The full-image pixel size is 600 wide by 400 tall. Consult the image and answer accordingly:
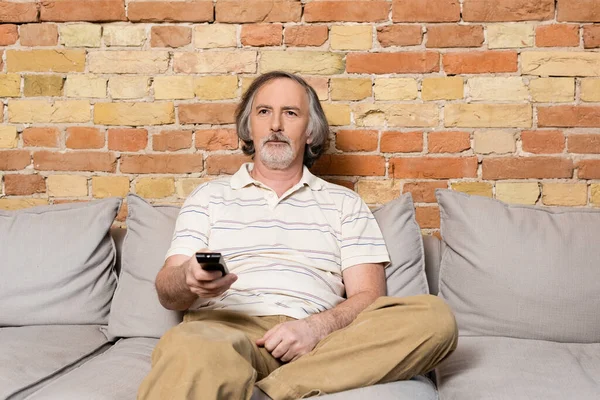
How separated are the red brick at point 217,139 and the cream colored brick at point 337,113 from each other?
329 millimetres

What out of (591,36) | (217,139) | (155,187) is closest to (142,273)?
(155,187)

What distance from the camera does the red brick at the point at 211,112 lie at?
7.88 feet

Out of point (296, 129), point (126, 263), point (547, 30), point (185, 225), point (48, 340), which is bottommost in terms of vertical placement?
point (48, 340)

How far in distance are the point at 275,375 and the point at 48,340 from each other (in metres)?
0.73

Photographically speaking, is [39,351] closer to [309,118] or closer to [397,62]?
[309,118]

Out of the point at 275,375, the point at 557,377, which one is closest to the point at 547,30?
the point at 557,377

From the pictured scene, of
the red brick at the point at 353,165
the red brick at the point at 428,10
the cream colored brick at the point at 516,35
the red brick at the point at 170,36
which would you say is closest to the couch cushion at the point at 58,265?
the red brick at the point at 170,36

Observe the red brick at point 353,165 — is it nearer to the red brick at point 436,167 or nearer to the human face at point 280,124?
the red brick at point 436,167

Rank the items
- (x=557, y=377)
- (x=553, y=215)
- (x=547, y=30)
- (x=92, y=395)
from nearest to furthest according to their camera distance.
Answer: (x=92, y=395) → (x=557, y=377) → (x=553, y=215) → (x=547, y=30)

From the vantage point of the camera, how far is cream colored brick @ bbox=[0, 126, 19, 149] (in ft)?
8.06

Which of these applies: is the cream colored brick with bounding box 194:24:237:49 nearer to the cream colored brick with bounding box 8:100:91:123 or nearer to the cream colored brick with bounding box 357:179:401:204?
the cream colored brick with bounding box 8:100:91:123

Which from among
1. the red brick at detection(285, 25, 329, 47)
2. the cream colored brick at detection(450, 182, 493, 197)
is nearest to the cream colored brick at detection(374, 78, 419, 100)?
the red brick at detection(285, 25, 329, 47)

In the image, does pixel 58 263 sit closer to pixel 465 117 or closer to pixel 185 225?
pixel 185 225

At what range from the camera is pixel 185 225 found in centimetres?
194
